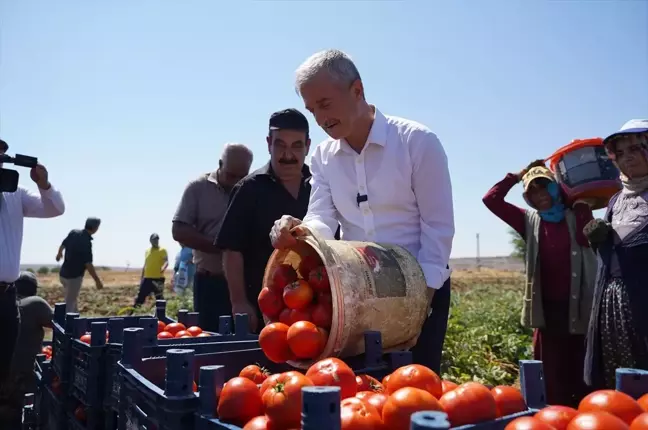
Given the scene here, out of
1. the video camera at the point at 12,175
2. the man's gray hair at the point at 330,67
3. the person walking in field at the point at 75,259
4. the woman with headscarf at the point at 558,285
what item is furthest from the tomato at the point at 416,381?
the person walking in field at the point at 75,259

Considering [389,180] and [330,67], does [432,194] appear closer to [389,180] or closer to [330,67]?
[389,180]

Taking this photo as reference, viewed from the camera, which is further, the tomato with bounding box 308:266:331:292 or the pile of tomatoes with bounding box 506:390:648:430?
the tomato with bounding box 308:266:331:292

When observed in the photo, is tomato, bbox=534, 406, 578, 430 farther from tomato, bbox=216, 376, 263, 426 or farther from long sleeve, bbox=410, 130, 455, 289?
long sleeve, bbox=410, 130, 455, 289

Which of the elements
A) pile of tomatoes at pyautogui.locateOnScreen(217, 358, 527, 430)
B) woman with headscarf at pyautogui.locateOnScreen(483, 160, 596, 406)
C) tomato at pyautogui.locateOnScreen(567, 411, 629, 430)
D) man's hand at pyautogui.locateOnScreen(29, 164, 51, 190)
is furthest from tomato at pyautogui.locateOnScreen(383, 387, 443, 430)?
man's hand at pyautogui.locateOnScreen(29, 164, 51, 190)

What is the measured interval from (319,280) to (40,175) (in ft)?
9.00

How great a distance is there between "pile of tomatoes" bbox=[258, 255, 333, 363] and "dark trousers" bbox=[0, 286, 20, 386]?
2.42 m

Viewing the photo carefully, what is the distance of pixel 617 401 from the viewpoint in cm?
129

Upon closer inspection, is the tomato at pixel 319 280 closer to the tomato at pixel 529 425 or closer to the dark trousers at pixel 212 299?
the tomato at pixel 529 425

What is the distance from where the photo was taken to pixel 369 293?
6.28 feet

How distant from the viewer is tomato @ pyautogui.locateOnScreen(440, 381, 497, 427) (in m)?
1.28

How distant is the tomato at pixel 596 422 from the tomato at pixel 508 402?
0.74 ft

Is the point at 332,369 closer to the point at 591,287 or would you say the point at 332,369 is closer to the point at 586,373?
the point at 586,373

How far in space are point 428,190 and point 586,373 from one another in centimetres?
191

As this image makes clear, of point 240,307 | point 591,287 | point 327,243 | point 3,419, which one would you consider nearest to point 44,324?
point 3,419
